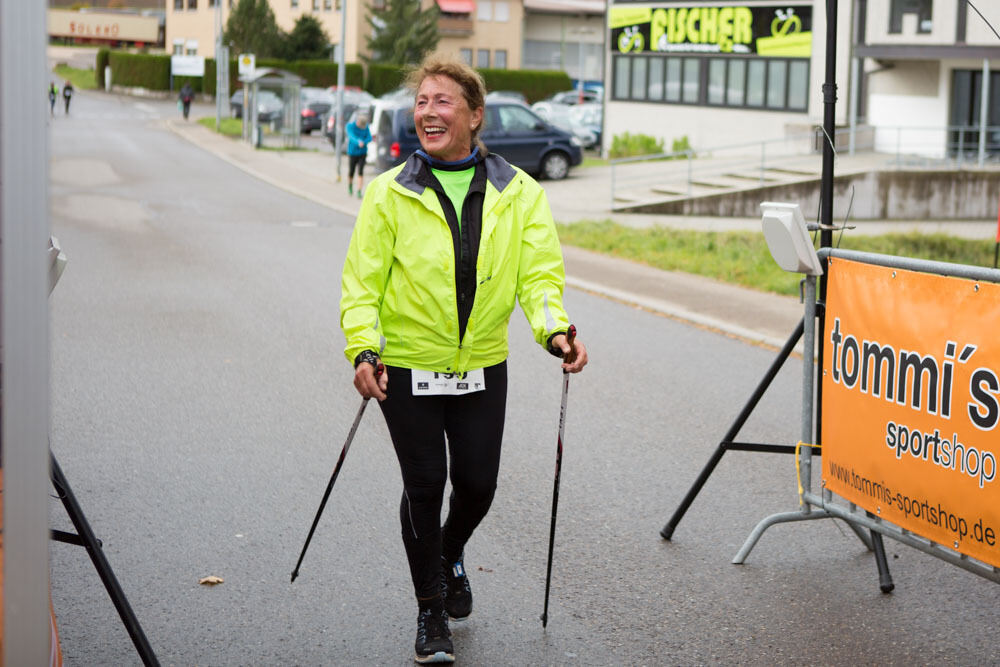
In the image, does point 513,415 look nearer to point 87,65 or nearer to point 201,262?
point 201,262

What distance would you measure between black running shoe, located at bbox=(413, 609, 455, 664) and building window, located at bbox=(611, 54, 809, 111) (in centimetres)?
3353

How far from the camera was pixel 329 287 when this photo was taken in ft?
44.1

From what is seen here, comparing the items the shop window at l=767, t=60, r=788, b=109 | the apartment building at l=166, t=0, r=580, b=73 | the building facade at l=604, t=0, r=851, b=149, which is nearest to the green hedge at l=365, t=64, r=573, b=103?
the apartment building at l=166, t=0, r=580, b=73

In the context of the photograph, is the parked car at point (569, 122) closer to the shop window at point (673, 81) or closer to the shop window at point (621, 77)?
the shop window at point (621, 77)

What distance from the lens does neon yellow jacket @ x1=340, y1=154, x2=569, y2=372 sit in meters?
4.14

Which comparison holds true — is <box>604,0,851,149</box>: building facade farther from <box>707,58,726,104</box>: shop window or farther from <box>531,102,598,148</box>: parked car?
<box>531,102,598,148</box>: parked car

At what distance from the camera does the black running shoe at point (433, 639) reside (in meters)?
4.34

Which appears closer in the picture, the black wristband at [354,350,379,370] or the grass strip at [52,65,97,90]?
the black wristband at [354,350,379,370]

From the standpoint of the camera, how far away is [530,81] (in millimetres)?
80688

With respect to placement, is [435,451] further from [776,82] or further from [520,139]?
[776,82]

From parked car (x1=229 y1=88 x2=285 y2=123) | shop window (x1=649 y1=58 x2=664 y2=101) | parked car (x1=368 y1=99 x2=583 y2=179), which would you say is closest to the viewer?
parked car (x1=368 y1=99 x2=583 y2=179)

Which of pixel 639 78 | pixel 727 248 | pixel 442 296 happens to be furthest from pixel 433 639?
pixel 639 78

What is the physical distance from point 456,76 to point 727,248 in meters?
13.9

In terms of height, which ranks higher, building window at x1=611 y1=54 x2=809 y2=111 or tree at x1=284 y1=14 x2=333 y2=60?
tree at x1=284 y1=14 x2=333 y2=60
